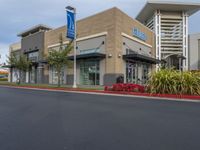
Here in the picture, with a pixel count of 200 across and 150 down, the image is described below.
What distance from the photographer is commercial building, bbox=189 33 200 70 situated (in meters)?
51.9

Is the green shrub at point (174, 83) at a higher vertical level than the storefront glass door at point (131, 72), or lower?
lower

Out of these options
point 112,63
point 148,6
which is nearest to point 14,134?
point 112,63

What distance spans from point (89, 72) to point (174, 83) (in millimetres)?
15939

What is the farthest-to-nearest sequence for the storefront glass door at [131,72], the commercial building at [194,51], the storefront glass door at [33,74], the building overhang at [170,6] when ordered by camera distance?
1. the commercial building at [194,51]
2. the building overhang at [170,6]
3. the storefront glass door at [33,74]
4. the storefront glass door at [131,72]

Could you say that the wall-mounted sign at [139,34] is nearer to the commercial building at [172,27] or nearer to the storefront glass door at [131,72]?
the storefront glass door at [131,72]

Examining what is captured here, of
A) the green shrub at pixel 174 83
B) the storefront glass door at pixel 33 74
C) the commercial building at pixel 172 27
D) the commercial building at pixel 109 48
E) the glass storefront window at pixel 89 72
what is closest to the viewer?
the green shrub at pixel 174 83

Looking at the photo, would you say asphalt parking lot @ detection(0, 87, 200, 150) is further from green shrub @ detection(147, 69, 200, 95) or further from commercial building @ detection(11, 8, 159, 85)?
commercial building @ detection(11, 8, 159, 85)

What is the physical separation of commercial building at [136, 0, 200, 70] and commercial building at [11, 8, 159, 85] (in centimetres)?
1251

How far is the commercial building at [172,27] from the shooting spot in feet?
158

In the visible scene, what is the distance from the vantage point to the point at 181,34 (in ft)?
164

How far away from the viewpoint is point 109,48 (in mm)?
26672

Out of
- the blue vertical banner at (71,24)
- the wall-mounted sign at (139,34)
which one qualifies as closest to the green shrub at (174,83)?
the blue vertical banner at (71,24)

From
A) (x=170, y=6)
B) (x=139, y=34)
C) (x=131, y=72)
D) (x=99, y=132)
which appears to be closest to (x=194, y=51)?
(x=170, y=6)

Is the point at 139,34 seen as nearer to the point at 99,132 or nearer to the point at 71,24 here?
the point at 71,24
